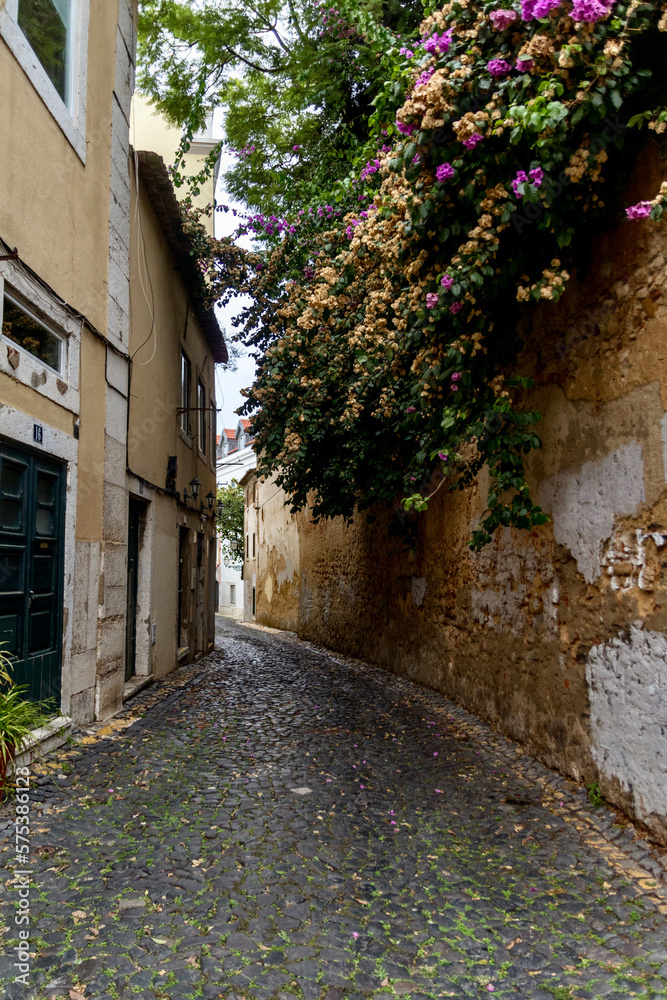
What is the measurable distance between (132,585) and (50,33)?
206 inches

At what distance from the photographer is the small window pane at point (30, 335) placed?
15.2 ft

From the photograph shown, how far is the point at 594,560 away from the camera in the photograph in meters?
4.32

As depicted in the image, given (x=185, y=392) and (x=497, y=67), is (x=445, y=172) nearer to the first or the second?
(x=497, y=67)

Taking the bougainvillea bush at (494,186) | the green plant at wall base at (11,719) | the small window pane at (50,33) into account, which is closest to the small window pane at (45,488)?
the green plant at wall base at (11,719)

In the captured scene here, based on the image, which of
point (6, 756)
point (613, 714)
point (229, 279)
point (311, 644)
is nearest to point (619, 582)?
point (613, 714)

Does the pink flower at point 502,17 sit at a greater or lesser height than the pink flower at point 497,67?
greater

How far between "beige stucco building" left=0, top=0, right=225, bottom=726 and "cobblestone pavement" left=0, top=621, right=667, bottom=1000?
97cm

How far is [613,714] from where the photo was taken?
4039 millimetres

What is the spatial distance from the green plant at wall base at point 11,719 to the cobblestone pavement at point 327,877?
310 millimetres

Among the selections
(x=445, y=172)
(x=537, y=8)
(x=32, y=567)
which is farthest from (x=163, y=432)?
(x=537, y=8)

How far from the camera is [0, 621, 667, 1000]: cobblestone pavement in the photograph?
8.39 feet

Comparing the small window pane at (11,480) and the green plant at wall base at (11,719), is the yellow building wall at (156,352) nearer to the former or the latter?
the small window pane at (11,480)

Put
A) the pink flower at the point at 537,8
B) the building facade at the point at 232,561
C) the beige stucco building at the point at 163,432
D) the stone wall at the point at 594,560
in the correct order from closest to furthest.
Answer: the pink flower at the point at 537,8 → the stone wall at the point at 594,560 → the beige stucco building at the point at 163,432 → the building facade at the point at 232,561

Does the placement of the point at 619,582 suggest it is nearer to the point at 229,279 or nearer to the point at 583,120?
the point at 583,120
